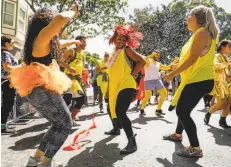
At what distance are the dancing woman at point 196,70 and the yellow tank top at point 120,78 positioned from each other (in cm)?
68

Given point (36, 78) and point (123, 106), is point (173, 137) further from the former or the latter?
point (36, 78)

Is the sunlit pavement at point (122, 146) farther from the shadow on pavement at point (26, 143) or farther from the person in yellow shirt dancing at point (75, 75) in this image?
the person in yellow shirt dancing at point (75, 75)

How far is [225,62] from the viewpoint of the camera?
20.0 ft

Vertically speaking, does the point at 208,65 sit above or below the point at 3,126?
above

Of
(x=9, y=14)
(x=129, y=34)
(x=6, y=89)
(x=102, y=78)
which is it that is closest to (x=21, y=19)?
(x=9, y=14)

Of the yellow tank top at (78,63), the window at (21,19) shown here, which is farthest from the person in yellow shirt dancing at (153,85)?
the window at (21,19)

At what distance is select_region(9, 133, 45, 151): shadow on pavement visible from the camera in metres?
4.36

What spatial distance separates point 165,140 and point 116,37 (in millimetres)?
2011

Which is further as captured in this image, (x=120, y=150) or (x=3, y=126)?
(x=3, y=126)

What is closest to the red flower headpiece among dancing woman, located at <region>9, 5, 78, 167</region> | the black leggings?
the black leggings

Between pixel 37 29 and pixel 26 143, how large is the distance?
7.95 ft

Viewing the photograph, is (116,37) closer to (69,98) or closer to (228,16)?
(69,98)

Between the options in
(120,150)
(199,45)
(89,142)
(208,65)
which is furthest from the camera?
(89,142)

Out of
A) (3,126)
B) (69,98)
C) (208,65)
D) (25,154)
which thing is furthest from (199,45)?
(3,126)
